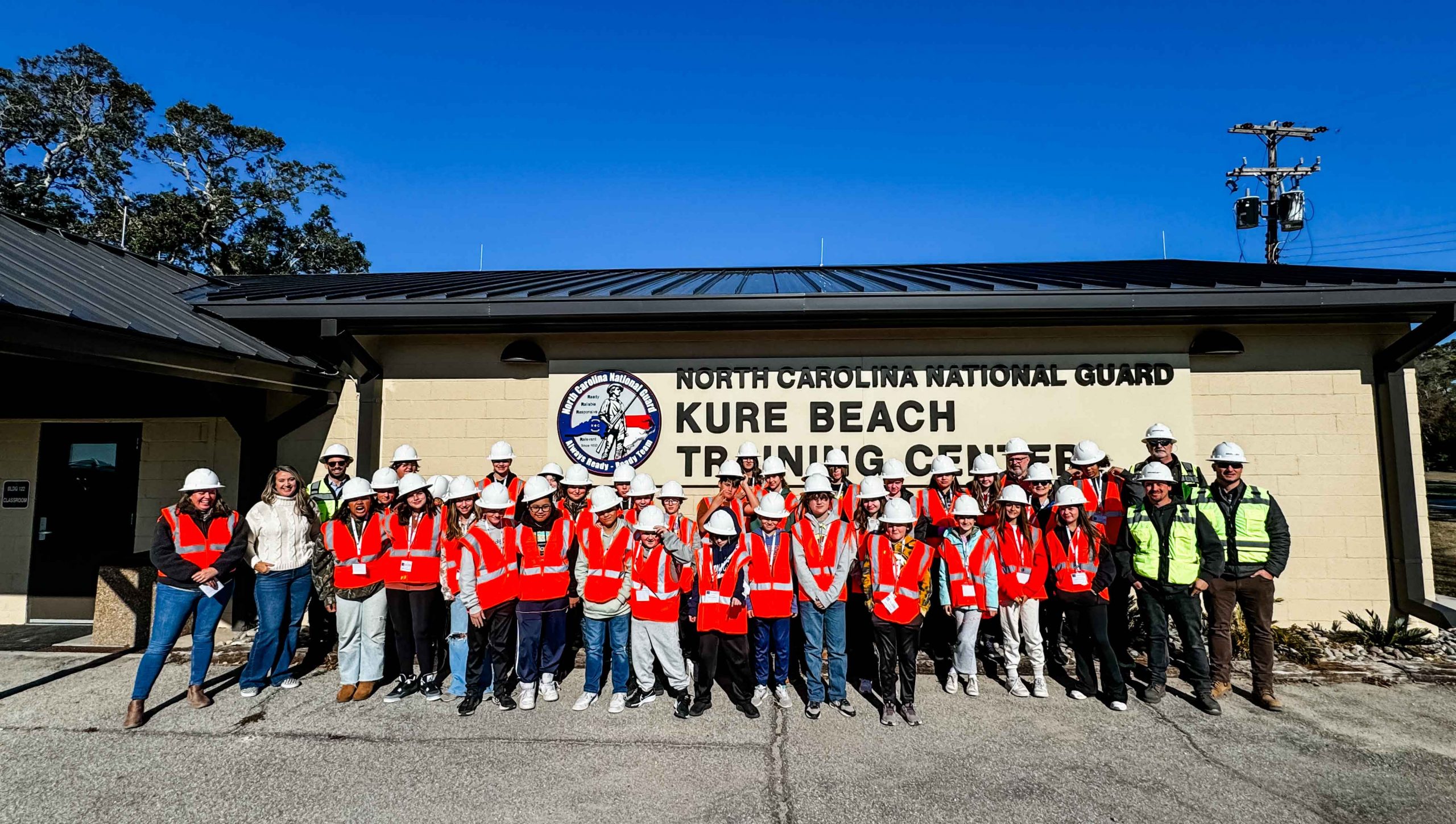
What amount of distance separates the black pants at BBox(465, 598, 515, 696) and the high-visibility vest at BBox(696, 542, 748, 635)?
1449mm

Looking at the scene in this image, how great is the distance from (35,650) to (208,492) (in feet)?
11.6

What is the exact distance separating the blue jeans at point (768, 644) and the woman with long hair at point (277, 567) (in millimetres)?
3640

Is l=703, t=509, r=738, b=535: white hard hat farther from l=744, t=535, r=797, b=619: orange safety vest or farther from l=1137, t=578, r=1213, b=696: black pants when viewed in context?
l=1137, t=578, r=1213, b=696: black pants

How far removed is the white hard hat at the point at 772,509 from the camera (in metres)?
4.73

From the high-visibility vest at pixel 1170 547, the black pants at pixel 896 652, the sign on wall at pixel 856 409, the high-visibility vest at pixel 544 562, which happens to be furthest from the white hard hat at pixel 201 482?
the high-visibility vest at pixel 1170 547

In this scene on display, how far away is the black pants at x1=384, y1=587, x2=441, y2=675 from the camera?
5023 mm

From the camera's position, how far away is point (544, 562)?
4.82m

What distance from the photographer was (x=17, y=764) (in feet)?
13.4

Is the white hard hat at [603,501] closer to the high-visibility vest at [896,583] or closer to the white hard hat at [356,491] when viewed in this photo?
the white hard hat at [356,491]

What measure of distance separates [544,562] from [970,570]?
3.20 m

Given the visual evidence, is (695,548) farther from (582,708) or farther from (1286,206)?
(1286,206)

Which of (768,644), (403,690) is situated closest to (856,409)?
(768,644)

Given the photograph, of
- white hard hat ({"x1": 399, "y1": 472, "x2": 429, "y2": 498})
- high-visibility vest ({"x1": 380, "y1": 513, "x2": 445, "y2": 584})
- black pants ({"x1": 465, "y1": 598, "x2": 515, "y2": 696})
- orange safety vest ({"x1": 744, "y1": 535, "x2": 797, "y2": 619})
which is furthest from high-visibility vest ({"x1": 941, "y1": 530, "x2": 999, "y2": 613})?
white hard hat ({"x1": 399, "y1": 472, "x2": 429, "y2": 498})

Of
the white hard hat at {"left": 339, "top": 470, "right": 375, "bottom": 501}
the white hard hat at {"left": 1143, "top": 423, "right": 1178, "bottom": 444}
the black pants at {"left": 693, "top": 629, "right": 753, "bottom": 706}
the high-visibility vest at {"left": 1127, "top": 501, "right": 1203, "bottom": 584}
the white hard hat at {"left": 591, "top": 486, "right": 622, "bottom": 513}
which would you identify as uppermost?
the white hard hat at {"left": 1143, "top": 423, "right": 1178, "bottom": 444}
